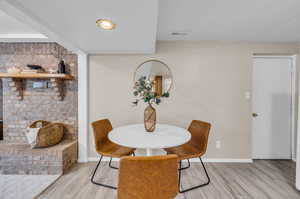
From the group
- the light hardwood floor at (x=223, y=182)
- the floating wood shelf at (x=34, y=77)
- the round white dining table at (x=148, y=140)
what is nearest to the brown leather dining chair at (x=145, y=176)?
the round white dining table at (x=148, y=140)

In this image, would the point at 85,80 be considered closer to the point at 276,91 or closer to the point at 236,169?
the point at 236,169

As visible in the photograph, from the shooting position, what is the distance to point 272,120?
266cm

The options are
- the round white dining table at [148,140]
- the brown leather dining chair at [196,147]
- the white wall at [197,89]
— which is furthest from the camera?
the white wall at [197,89]

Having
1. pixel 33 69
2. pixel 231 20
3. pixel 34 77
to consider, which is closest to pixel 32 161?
pixel 34 77

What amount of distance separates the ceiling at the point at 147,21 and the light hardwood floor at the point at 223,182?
76.2 inches

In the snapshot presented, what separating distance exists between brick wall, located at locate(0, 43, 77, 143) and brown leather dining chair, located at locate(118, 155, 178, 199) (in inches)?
85.7

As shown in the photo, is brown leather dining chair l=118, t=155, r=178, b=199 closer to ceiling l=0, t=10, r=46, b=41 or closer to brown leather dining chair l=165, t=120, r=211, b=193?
brown leather dining chair l=165, t=120, r=211, b=193

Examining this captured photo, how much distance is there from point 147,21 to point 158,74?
1.18m

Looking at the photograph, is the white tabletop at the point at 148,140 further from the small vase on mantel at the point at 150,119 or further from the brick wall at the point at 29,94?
the brick wall at the point at 29,94

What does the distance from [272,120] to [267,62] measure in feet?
3.57

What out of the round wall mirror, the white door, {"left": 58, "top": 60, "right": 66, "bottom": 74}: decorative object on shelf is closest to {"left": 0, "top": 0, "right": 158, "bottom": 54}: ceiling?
the round wall mirror

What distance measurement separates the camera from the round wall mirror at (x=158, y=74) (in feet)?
8.30

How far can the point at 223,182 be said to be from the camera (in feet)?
6.50

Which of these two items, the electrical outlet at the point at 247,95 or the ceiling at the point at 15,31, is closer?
the ceiling at the point at 15,31
